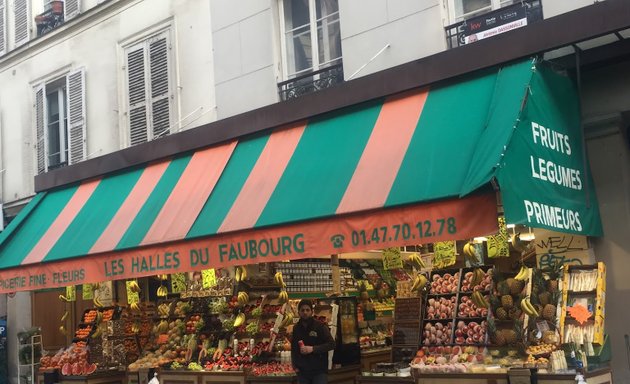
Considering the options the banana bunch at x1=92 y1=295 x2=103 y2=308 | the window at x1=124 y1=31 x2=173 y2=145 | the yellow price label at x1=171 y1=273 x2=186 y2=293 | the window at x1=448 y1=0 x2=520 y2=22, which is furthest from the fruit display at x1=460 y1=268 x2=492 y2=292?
the banana bunch at x1=92 y1=295 x2=103 y2=308

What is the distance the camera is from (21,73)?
16.9 m

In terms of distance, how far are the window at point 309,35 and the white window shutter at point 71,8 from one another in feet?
18.3

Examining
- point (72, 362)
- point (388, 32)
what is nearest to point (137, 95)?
point (72, 362)

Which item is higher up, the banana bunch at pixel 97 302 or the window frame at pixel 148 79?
the window frame at pixel 148 79

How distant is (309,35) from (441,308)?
482 cm

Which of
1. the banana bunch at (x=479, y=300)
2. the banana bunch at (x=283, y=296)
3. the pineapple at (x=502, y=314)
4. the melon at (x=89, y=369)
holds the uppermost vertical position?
the banana bunch at (x=283, y=296)

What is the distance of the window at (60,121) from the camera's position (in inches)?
595

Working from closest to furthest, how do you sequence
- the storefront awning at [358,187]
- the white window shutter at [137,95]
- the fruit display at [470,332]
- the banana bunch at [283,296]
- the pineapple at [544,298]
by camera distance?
the storefront awning at [358,187] → the pineapple at [544,298] → the fruit display at [470,332] → the banana bunch at [283,296] → the white window shutter at [137,95]

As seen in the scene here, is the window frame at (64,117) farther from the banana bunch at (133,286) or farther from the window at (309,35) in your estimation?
the window at (309,35)

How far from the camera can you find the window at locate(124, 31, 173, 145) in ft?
44.3

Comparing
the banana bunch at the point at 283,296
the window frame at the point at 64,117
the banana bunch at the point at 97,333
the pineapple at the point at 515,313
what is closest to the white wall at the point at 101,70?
the window frame at the point at 64,117

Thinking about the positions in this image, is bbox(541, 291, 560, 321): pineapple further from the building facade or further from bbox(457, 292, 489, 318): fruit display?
bbox(457, 292, 489, 318): fruit display

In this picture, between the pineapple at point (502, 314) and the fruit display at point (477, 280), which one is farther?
the pineapple at point (502, 314)

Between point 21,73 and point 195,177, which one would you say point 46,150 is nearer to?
point 21,73
